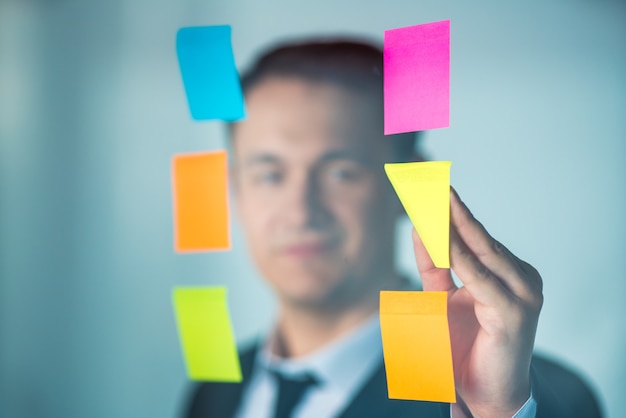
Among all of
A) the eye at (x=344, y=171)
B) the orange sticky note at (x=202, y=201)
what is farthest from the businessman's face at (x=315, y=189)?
the orange sticky note at (x=202, y=201)

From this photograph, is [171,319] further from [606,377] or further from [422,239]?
[606,377]

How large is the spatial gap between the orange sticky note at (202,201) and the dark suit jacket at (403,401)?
0.84 feet

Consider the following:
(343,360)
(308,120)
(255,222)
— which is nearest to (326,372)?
(343,360)

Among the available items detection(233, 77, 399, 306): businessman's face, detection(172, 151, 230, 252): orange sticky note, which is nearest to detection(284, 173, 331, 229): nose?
detection(233, 77, 399, 306): businessman's face

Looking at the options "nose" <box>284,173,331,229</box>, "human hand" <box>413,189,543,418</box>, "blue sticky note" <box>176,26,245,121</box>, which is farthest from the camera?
"nose" <box>284,173,331,229</box>

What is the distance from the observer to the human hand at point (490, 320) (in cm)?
64

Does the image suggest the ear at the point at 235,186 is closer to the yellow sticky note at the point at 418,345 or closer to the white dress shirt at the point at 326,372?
the white dress shirt at the point at 326,372

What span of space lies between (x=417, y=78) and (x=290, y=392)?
0.54 m

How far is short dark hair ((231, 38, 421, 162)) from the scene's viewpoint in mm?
822

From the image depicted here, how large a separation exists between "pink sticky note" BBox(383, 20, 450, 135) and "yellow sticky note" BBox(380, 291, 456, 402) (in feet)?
0.64

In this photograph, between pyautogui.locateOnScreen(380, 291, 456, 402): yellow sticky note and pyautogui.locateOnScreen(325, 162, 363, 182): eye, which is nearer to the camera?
pyautogui.locateOnScreen(380, 291, 456, 402): yellow sticky note

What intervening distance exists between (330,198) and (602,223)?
14.8 inches

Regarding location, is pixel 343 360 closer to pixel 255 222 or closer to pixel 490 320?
pixel 255 222

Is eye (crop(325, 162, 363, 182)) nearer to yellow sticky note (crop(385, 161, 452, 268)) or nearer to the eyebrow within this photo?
the eyebrow
